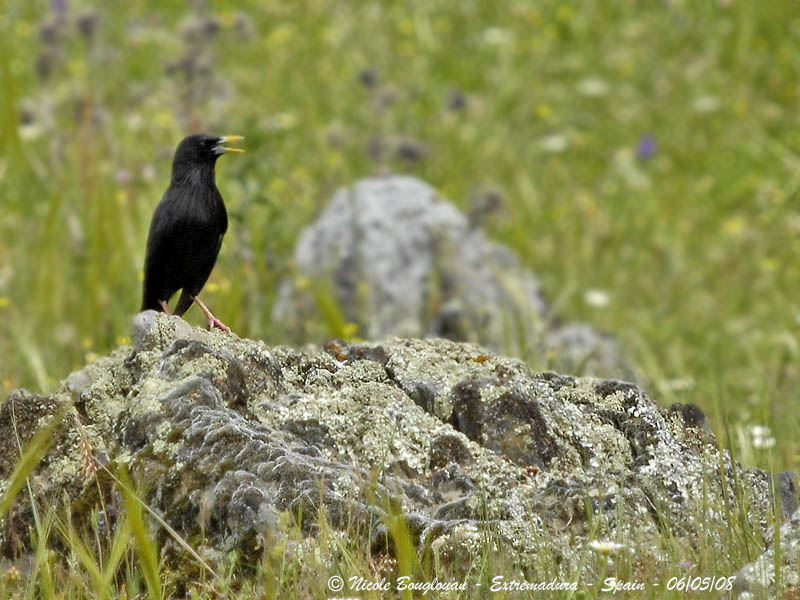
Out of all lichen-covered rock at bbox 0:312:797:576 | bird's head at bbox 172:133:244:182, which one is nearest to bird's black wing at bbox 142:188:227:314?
bird's head at bbox 172:133:244:182

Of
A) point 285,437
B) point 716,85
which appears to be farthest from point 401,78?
point 285,437

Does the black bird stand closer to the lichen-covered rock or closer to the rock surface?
the lichen-covered rock

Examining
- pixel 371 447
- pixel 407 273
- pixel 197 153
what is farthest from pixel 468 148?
pixel 371 447

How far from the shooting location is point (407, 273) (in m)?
6.28

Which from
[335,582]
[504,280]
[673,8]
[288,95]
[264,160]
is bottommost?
[335,582]

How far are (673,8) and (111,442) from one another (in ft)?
28.5

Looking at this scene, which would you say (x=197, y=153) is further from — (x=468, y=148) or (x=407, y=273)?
(x=468, y=148)

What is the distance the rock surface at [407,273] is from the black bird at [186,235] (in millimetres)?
2316

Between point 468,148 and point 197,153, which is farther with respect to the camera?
point 468,148

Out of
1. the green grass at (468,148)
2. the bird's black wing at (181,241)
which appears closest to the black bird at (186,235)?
the bird's black wing at (181,241)

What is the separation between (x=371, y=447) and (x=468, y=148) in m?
6.12

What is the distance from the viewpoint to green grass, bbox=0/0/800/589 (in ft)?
19.8

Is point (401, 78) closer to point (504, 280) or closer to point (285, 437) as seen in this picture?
point (504, 280)

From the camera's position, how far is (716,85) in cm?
934
